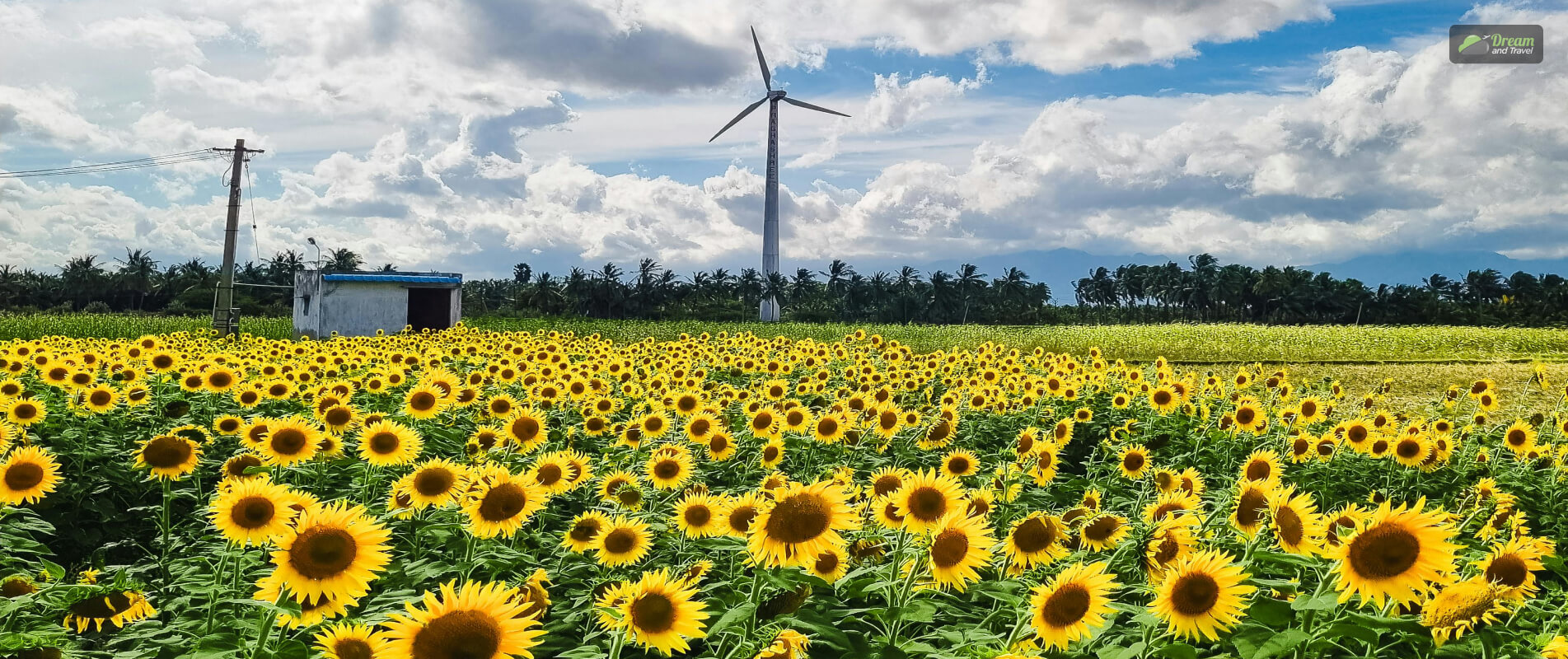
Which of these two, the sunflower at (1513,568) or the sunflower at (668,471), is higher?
the sunflower at (1513,568)

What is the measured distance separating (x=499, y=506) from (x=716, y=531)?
2.39 feet

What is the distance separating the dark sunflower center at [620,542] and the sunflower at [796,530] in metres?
0.88

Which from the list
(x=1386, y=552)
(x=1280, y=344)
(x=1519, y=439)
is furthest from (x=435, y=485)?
(x=1280, y=344)

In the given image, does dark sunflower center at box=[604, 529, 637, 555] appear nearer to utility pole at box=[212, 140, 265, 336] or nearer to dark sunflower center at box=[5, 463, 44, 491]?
dark sunflower center at box=[5, 463, 44, 491]

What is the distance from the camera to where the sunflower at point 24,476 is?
3.80 m

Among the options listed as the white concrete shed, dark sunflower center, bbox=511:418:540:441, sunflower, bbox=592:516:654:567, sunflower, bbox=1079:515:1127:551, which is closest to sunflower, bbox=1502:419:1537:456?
sunflower, bbox=1079:515:1127:551

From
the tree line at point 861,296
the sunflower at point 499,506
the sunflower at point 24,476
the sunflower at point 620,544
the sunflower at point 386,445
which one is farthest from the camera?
the tree line at point 861,296

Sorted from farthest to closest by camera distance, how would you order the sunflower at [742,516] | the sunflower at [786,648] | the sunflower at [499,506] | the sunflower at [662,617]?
the sunflower at [499,506] < the sunflower at [742,516] < the sunflower at [662,617] < the sunflower at [786,648]

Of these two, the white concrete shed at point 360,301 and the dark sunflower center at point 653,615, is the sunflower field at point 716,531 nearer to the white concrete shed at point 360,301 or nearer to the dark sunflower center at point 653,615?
the dark sunflower center at point 653,615

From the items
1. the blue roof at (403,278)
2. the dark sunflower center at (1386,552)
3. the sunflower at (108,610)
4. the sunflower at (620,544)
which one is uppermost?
the blue roof at (403,278)

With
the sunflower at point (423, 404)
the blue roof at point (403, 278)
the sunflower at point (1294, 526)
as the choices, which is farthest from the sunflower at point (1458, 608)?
the blue roof at point (403, 278)

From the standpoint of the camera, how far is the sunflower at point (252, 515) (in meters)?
2.97

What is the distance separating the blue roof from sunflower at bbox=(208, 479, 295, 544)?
94.9 ft

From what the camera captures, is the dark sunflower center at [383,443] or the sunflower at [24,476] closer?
the sunflower at [24,476]
